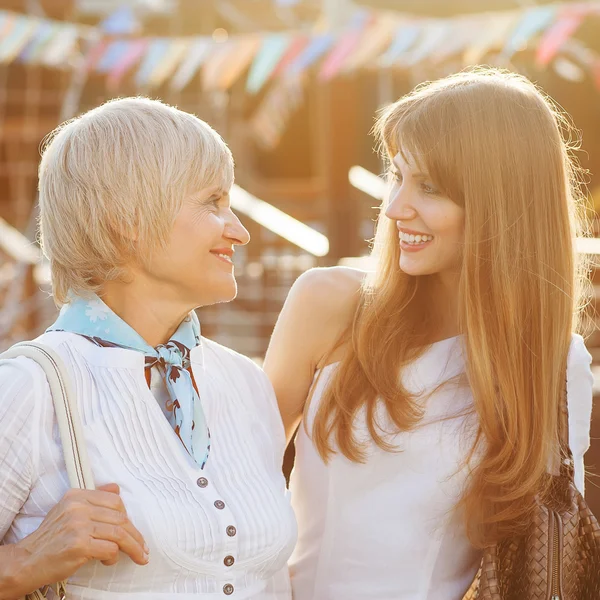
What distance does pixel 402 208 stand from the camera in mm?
2332

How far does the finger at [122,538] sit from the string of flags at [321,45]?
550cm

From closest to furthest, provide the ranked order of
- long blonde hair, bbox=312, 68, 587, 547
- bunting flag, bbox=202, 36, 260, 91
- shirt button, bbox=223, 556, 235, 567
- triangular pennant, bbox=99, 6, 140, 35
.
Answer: shirt button, bbox=223, 556, 235, 567
long blonde hair, bbox=312, 68, 587, 547
bunting flag, bbox=202, 36, 260, 91
triangular pennant, bbox=99, 6, 140, 35

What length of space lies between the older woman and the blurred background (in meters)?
1.81

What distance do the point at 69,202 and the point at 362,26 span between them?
5667 mm

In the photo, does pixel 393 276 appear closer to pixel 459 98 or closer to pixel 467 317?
pixel 467 317

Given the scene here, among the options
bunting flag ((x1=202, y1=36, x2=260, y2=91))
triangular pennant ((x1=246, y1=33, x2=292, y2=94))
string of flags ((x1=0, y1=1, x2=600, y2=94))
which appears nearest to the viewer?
string of flags ((x1=0, y1=1, x2=600, y2=94))

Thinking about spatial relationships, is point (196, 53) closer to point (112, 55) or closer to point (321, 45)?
point (112, 55)

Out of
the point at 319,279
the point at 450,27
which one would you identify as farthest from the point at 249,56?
the point at 319,279

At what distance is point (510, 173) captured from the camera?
2342 mm

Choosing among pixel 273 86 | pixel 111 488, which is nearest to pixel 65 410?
pixel 111 488

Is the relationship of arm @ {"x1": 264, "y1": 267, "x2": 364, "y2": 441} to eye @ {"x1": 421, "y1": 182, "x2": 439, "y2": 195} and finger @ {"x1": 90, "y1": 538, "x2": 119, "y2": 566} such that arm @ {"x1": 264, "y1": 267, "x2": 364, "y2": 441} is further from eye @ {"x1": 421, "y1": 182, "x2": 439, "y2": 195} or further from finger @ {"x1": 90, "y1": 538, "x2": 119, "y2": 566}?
finger @ {"x1": 90, "y1": 538, "x2": 119, "y2": 566}

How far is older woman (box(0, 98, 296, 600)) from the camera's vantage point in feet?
5.74

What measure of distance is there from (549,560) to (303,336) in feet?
2.60

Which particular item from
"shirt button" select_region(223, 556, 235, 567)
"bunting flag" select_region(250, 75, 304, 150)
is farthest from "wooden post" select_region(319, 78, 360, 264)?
"shirt button" select_region(223, 556, 235, 567)
